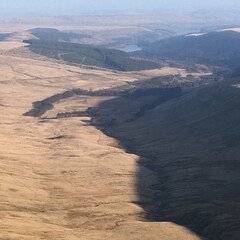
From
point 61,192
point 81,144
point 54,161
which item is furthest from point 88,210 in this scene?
point 81,144

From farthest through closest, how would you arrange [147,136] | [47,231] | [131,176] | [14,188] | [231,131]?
[147,136]
[231,131]
[131,176]
[14,188]
[47,231]

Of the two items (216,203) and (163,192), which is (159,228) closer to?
(216,203)

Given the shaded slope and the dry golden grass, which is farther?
the shaded slope

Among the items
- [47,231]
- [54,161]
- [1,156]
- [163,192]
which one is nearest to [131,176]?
[163,192]

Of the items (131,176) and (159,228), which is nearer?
(159,228)

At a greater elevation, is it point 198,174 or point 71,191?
point 198,174

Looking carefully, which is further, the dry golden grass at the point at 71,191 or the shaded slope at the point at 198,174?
the shaded slope at the point at 198,174

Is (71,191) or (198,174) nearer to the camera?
(71,191)

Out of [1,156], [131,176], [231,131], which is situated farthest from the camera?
[231,131]

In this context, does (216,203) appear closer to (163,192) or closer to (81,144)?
(163,192)
